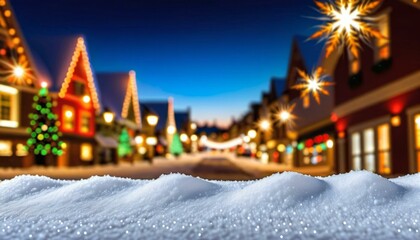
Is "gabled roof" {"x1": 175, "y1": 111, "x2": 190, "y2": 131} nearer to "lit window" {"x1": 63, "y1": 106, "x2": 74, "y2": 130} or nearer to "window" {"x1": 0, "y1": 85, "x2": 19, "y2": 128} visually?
"lit window" {"x1": 63, "y1": 106, "x2": 74, "y2": 130}

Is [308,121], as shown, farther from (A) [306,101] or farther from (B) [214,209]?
(B) [214,209]

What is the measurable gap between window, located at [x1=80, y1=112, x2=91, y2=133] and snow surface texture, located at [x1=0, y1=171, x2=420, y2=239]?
94.5 feet

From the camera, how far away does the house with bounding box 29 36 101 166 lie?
31.8 metres

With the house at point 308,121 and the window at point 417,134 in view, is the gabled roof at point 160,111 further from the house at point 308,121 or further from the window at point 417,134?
the window at point 417,134

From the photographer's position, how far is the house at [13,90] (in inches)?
1076

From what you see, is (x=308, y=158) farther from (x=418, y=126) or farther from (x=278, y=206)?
(x=278, y=206)

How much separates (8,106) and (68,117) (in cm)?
579

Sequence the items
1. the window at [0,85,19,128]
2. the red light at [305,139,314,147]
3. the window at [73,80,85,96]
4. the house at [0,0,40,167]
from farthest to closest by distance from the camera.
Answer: the window at [73,80,85,96]
the red light at [305,139,314,147]
the window at [0,85,19,128]
the house at [0,0,40,167]

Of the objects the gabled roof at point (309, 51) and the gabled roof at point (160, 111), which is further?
the gabled roof at point (160, 111)

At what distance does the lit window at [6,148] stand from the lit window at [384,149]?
21.7 meters

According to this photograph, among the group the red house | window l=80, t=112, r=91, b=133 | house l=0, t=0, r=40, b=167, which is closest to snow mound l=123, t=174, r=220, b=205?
the red house

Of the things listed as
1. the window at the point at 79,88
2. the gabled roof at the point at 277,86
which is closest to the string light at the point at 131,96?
the window at the point at 79,88

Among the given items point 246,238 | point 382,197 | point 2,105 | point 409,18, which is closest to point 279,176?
point 382,197

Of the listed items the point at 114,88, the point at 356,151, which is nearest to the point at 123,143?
the point at 114,88
